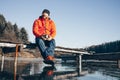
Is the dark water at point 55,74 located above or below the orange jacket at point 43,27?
below

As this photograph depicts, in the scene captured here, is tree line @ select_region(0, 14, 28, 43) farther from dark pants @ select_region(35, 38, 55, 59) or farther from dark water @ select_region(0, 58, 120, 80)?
dark pants @ select_region(35, 38, 55, 59)

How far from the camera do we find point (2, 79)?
4535 millimetres

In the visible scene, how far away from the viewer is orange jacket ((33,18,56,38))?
695cm

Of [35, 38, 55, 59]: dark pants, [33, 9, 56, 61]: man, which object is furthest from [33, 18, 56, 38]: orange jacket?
[35, 38, 55, 59]: dark pants

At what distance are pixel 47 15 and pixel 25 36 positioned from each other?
76.2m

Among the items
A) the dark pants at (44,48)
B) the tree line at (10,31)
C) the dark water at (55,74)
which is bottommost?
the dark water at (55,74)

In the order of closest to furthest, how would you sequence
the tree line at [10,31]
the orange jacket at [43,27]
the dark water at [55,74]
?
the dark water at [55,74], the orange jacket at [43,27], the tree line at [10,31]

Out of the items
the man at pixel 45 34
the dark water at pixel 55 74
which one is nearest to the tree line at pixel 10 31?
the dark water at pixel 55 74

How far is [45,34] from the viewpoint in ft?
22.7

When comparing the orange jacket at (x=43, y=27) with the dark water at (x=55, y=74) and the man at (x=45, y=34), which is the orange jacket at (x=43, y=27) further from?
the dark water at (x=55, y=74)

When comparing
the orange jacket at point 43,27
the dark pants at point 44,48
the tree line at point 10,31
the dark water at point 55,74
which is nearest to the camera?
the dark water at point 55,74

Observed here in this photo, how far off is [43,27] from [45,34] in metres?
0.39

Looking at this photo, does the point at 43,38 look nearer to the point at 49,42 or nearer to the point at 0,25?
the point at 49,42

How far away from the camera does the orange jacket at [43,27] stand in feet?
22.8
